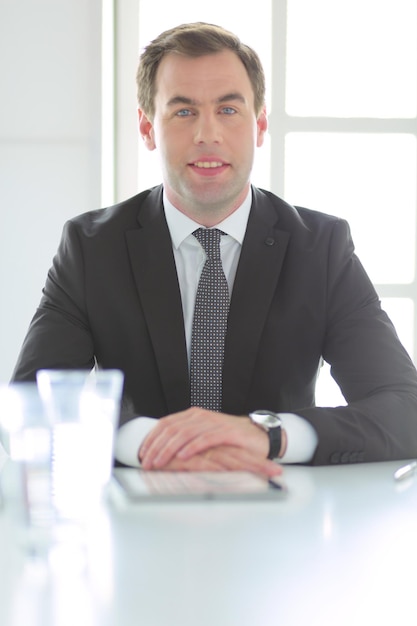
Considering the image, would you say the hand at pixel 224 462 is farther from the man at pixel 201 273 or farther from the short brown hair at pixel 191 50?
the short brown hair at pixel 191 50

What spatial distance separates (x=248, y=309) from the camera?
2076mm

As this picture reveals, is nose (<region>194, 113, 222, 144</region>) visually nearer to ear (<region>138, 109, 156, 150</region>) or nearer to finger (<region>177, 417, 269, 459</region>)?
ear (<region>138, 109, 156, 150</region>)

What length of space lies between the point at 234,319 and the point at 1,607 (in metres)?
1.35

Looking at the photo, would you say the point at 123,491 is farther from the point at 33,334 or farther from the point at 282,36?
the point at 282,36

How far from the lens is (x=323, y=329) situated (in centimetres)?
213

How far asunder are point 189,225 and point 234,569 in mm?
1393

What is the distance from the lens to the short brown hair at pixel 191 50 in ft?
7.38

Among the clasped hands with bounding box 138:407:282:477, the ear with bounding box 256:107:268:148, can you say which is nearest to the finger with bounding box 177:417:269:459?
the clasped hands with bounding box 138:407:282:477

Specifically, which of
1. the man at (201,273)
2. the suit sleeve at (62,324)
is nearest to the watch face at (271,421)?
the man at (201,273)

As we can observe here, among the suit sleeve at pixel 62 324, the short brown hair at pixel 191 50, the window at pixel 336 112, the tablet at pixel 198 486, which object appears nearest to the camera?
the tablet at pixel 198 486

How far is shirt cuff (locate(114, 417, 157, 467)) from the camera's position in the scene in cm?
144

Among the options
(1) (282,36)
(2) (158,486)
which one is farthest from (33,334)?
(1) (282,36)

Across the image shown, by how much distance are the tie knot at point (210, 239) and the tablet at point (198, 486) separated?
91cm

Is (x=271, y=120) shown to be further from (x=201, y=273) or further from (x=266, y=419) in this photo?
(x=266, y=419)
